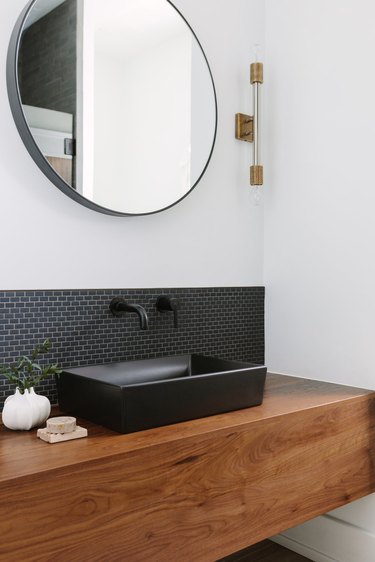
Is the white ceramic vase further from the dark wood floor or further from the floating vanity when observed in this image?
the dark wood floor

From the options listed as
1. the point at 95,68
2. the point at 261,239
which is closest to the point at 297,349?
the point at 261,239

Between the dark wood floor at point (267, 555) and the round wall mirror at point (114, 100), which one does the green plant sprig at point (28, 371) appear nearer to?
the round wall mirror at point (114, 100)

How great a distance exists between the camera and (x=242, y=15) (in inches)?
95.1

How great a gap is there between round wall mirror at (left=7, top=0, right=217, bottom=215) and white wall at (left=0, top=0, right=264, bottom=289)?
0.21 ft

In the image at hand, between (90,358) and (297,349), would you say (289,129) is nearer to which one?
(297,349)

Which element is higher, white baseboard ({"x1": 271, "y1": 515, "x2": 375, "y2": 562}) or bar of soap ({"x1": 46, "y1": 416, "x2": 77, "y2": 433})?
bar of soap ({"x1": 46, "y1": 416, "x2": 77, "y2": 433})

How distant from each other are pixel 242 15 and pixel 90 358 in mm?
1631

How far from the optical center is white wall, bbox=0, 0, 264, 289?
1712 mm

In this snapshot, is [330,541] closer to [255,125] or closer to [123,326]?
[123,326]

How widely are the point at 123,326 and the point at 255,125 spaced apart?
3.47 ft

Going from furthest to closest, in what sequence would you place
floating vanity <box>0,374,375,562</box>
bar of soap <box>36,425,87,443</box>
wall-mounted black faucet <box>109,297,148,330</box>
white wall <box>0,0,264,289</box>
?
wall-mounted black faucet <box>109,297,148,330</box> → white wall <box>0,0,264,289</box> → bar of soap <box>36,425,87,443</box> → floating vanity <box>0,374,375,562</box>

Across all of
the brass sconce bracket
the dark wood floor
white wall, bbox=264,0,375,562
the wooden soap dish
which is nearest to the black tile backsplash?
white wall, bbox=264,0,375,562

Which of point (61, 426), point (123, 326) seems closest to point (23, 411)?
point (61, 426)

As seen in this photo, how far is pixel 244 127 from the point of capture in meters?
2.40
